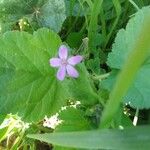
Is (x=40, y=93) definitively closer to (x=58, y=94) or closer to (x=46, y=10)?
(x=58, y=94)

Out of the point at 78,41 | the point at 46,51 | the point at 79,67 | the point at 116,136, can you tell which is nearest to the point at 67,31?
the point at 78,41

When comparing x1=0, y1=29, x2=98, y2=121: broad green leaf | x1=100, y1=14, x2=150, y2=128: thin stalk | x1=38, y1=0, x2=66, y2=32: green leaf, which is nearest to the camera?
x1=100, y1=14, x2=150, y2=128: thin stalk

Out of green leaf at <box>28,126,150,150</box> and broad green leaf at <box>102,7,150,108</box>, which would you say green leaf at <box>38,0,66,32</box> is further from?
green leaf at <box>28,126,150,150</box>

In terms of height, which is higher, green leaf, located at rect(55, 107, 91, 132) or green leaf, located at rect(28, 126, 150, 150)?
green leaf, located at rect(55, 107, 91, 132)

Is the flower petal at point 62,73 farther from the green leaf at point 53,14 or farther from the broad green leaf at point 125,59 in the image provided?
the green leaf at point 53,14

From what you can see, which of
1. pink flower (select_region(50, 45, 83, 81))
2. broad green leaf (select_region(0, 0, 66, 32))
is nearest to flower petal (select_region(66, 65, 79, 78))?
pink flower (select_region(50, 45, 83, 81))

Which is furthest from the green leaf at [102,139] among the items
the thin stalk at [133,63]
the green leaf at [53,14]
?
the green leaf at [53,14]
